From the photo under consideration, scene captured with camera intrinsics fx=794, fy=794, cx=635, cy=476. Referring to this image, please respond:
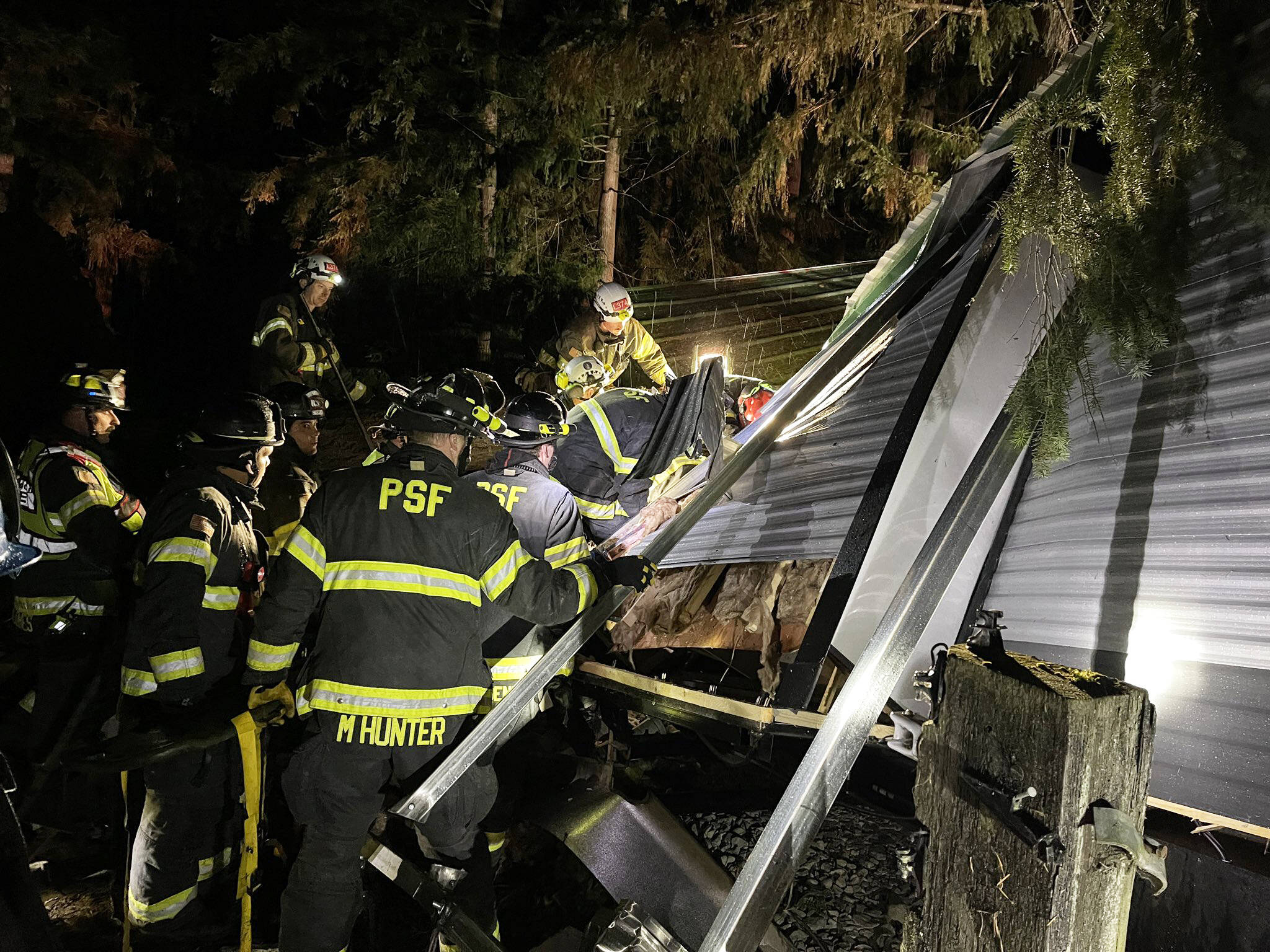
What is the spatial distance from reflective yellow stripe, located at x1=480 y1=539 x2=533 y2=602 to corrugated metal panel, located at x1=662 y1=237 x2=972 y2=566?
91 centimetres

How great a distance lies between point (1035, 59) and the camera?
23.7 ft

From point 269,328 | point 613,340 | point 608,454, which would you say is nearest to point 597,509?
point 608,454

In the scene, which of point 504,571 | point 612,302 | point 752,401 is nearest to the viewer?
point 504,571

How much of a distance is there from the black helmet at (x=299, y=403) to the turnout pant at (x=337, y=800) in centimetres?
356

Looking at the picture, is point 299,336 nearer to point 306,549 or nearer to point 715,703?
point 306,549

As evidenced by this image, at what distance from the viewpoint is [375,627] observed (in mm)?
3602

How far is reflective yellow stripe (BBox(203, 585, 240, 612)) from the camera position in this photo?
4336 millimetres

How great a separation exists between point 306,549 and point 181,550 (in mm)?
954

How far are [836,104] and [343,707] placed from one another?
7.76 metres

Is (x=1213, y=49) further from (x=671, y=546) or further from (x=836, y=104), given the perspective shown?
(x=836, y=104)

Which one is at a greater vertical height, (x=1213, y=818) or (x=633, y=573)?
(x=633, y=573)

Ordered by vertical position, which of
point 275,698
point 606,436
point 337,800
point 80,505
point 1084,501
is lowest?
point 337,800

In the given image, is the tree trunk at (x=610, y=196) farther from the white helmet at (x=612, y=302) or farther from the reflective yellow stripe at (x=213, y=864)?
the reflective yellow stripe at (x=213, y=864)

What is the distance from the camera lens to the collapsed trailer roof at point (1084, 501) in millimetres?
2176
